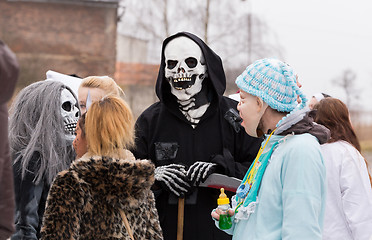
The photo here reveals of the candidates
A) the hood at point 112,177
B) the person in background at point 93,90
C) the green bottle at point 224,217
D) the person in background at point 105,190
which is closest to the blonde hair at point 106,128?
the person in background at point 105,190

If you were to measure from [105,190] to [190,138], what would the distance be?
1.39 meters

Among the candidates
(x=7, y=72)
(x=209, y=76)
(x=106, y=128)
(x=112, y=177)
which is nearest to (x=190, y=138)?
(x=209, y=76)

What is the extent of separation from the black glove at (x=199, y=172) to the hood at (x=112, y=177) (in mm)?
847

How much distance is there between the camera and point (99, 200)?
342cm

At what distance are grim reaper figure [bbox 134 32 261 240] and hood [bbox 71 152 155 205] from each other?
32.0 inches

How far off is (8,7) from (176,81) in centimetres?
2389

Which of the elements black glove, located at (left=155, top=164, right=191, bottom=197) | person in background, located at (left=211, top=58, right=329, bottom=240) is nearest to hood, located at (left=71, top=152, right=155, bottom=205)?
person in background, located at (left=211, top=58, right=329, bottom=240)

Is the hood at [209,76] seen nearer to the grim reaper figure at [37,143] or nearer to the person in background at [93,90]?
the person in background at [93,90]

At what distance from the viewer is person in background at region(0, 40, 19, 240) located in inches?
84.9

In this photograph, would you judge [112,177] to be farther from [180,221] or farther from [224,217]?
[180,221]

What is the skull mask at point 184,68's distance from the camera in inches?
188

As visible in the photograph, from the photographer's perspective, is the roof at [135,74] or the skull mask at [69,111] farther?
the roof at [135,74]

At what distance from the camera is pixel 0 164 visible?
2.26 m

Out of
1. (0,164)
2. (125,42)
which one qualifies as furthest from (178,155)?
(125,42)
